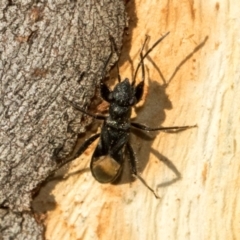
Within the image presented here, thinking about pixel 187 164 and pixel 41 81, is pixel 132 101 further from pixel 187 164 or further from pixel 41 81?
pixel 41 81

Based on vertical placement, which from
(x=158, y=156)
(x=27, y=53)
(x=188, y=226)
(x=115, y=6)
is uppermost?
(x=115, y=6)

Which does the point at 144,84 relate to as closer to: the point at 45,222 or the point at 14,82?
the point at 14,82

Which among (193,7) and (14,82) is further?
(193,7)

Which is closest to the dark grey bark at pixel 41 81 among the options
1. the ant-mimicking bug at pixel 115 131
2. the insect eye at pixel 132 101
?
the ant-mimicking bug at pixel 115 131

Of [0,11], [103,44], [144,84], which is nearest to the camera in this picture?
[0,11]

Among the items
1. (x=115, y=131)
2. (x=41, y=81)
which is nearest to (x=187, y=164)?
(x=115, y=131)

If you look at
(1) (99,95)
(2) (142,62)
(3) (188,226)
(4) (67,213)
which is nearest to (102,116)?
(1) (99,95)
